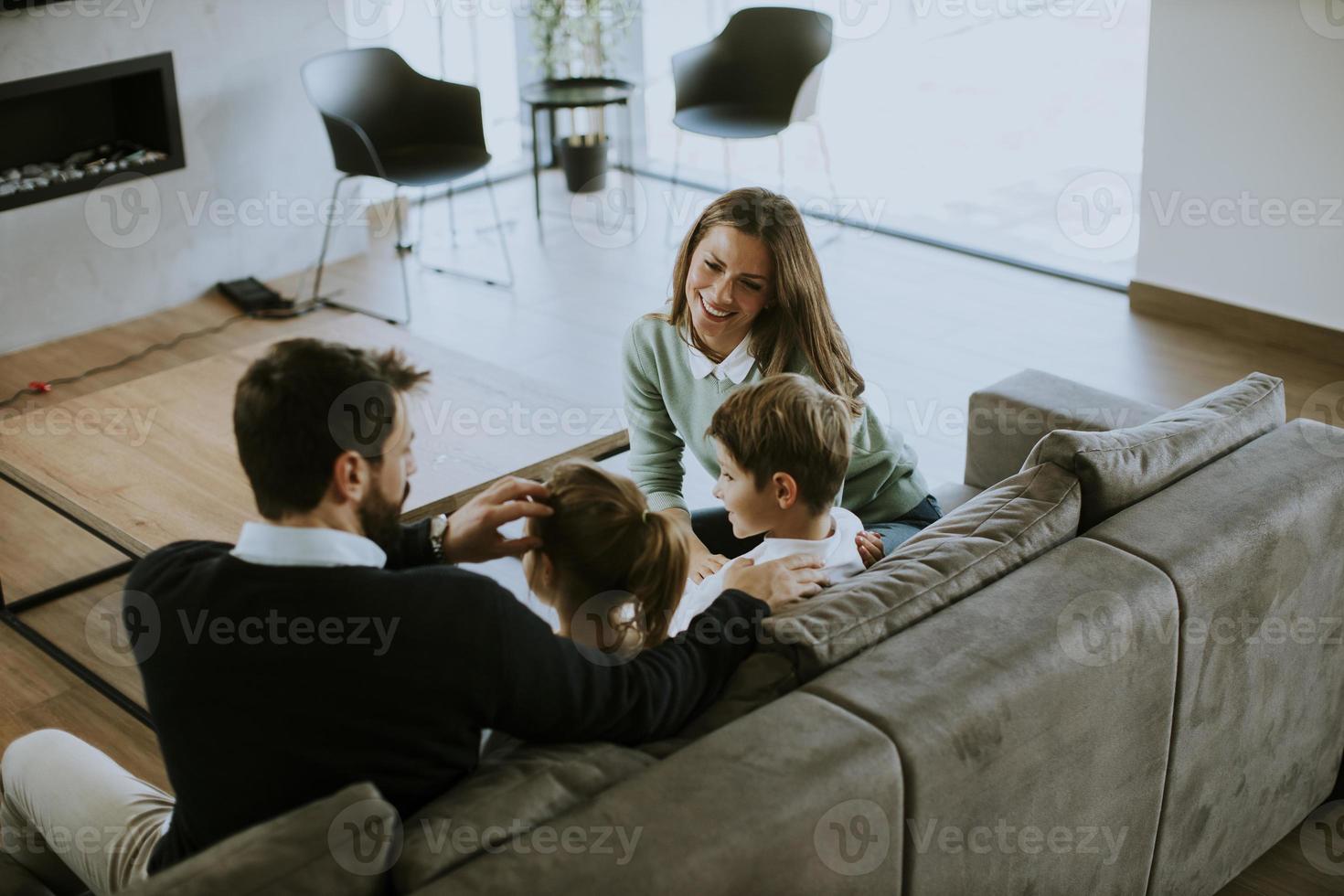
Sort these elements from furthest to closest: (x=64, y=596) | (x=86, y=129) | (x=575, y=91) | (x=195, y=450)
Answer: (x=575, y=91) → (x=86, y=129) → (x=64, y=596) → (x=195, y=450)

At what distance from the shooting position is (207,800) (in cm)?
169

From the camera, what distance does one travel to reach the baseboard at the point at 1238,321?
475 centimetres

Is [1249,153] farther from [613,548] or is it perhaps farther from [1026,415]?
[613,548]

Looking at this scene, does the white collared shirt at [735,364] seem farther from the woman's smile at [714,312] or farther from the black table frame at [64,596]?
the black table frame at [64,596]

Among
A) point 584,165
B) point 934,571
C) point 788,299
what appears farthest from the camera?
point 584,165

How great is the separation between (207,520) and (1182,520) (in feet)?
6.24

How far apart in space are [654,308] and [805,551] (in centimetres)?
333

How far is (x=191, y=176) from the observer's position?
18.3 feet

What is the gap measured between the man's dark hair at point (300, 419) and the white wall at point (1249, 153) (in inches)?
152

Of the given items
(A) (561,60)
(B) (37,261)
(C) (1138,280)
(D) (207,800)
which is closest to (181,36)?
(B) (37,261)

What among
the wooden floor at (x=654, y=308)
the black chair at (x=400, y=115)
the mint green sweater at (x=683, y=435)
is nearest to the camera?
the mint green sweater at (x=683, y=435)

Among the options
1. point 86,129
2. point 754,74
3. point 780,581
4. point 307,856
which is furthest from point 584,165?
point 307,856

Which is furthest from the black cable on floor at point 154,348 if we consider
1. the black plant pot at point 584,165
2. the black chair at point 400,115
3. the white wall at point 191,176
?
the black plant pot at point 584,165

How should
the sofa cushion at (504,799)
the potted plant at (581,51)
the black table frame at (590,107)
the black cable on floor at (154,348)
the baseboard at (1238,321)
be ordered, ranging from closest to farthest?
the sofa cushion at (504,799) → the baseboard at (1238,321) → the black cable on floor at (154,348) → the black table frame at (590,107) → the potted plant at (581,51)
